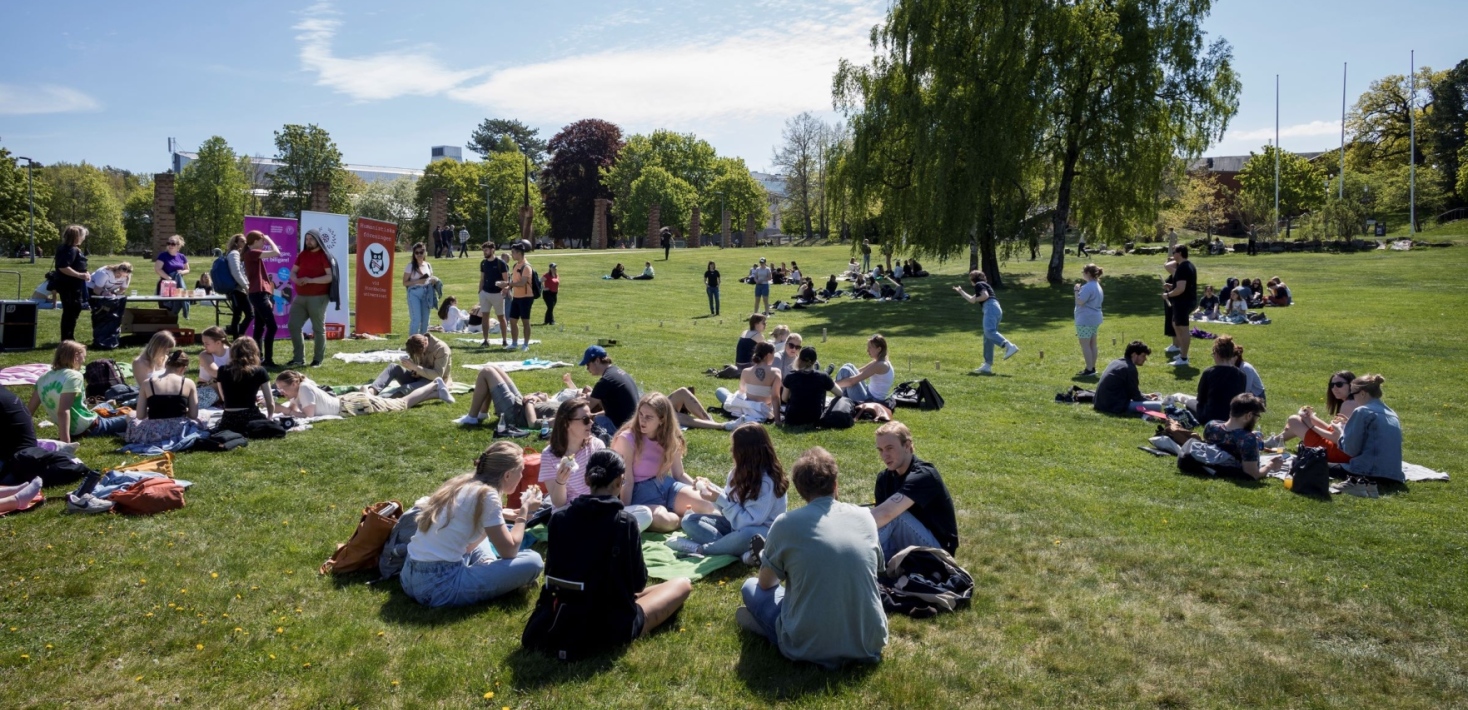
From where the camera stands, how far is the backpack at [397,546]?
19.5ft

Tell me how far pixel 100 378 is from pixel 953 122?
23007mm

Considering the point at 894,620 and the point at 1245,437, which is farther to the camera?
the point at 1245,437

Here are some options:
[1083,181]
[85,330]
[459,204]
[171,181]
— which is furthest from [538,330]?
[459,204]

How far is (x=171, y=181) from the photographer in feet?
133

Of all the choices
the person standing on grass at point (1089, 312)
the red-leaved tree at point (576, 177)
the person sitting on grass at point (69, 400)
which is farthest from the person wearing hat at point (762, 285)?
the red-leaved tree at point (576, 177)

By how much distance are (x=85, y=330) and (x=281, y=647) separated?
50.4 feet

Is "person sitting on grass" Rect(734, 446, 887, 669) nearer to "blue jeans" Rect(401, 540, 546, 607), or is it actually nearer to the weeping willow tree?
"blue jeans" Rect(401, 540, 546, 607)

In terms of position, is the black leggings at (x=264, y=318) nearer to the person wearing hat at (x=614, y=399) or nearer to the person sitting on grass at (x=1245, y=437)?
the person wearing hat at (x=614, y=399)

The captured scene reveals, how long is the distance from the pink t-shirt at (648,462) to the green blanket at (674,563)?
588 millimetres

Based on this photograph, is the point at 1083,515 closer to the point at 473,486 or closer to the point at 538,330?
the point at 473,486

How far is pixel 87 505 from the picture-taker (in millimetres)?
7016

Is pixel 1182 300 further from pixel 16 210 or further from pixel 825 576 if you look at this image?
pixel 16 210

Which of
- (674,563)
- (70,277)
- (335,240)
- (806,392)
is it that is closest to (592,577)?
(674,563)

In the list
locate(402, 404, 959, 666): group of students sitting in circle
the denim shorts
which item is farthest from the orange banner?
the denim shorts
